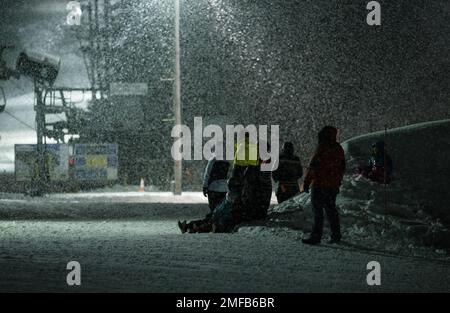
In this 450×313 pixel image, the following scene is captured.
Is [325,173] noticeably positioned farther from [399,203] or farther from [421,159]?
[421,159]

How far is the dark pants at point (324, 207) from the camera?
12.2 m

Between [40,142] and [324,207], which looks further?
[40,142]

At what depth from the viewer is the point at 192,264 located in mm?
10023

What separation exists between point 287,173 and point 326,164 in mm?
4877

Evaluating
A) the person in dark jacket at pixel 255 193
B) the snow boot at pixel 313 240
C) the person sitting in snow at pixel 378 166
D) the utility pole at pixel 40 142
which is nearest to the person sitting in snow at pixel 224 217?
the person in dark jacket at pixel 255 193

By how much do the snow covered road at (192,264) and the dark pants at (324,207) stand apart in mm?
451

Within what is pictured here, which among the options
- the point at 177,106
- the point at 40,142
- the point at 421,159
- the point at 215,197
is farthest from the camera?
the point at 40,142

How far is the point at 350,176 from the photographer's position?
15742mm

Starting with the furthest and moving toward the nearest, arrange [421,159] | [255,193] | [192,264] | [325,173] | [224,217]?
[421,159], [255,193], [224,217], [325,173], [192,264]

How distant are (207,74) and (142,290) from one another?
125 feet

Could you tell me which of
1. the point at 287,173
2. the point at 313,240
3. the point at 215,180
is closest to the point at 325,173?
the point at 313,240

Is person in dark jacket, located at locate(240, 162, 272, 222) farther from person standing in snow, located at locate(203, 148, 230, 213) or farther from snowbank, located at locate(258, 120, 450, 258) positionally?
person standing in snow, located at locate(203, 148, 230, 213)

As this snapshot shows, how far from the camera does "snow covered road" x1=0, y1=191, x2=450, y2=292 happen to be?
838 cm
